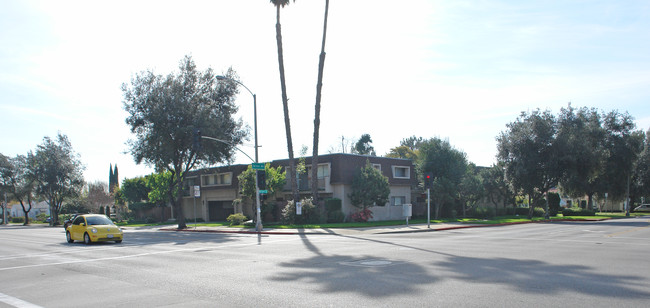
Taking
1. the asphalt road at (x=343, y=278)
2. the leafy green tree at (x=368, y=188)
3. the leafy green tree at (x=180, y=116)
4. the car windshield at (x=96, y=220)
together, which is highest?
the leafy green tree at (x=180, y=116)

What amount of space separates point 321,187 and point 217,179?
1641 cm

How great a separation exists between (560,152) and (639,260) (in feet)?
104

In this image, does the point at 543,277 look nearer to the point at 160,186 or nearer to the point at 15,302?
the point at 15,302

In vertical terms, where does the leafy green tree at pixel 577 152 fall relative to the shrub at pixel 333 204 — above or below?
above

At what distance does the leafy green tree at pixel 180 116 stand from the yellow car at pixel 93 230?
41.6 ft

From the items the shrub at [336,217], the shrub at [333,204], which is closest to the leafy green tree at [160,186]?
the shrub at [333,204]

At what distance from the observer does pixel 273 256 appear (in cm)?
A: 1487

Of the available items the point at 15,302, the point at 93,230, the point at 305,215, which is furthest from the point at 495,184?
the point at 15,302

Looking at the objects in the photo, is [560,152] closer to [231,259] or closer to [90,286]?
[231,259]

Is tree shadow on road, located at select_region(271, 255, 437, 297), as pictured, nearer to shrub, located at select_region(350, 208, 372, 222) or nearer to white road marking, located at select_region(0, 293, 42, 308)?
white road marking, located at select_region(0, 293, 42, 308)

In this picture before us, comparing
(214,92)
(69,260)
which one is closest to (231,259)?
(69,260)

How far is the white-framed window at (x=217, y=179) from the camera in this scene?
4951cm

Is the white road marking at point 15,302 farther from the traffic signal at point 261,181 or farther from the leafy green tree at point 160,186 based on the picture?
the leafy green tree at point 160,186

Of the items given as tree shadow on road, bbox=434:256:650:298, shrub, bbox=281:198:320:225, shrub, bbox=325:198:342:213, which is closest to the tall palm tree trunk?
shrub, bbox=281:198:320:225
